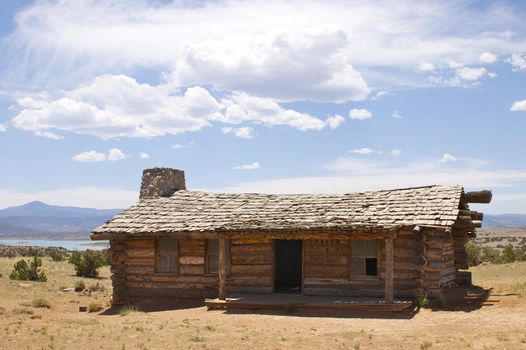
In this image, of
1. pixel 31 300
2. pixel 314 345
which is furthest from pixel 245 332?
pixel 31 300

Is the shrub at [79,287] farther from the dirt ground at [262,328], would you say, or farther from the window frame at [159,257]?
the window frame at [159,257]

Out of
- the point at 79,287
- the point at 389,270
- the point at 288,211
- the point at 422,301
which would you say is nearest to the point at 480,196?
the point at 422,301

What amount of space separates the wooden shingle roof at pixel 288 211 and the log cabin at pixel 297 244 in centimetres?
3

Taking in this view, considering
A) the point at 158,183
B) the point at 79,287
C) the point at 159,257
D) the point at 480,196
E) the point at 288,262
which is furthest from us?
the point at 79,287

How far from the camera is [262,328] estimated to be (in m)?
14.3

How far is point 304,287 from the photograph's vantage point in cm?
1867

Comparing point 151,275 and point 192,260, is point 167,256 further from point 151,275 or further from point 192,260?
point 192,260

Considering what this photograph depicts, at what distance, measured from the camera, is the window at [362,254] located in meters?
18.2

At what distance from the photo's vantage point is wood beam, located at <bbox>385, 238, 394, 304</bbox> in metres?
16.5

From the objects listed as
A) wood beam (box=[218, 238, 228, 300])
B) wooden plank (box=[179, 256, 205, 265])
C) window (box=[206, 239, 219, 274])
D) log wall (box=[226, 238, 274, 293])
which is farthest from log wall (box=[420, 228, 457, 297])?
wooden plank (box=[179, 256, 205, 265])

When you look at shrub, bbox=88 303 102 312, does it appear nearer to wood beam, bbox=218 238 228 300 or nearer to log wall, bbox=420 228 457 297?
wood beam, bbox=218 238 228 300

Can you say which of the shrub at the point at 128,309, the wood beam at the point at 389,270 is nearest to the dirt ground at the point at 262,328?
the shrub at the point at 128,309

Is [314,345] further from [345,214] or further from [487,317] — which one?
[345,214]

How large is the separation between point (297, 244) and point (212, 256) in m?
3.59
